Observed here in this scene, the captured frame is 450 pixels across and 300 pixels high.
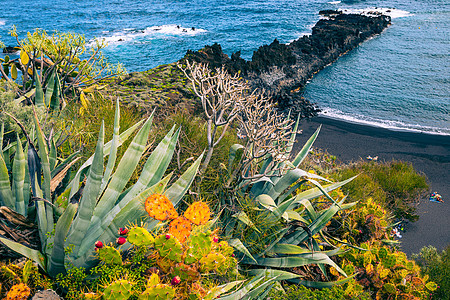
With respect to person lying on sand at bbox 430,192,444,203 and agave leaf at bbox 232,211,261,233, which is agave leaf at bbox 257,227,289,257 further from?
person lying on sand at bbox 430,192,444,203

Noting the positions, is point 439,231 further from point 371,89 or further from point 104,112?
point 371,89

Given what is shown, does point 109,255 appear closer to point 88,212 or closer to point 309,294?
point 88,212

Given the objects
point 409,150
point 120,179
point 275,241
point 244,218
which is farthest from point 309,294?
point 409,150

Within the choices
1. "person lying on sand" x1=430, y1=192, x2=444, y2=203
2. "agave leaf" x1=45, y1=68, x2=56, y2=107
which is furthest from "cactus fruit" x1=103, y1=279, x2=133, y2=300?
"person lying on sand" x1=430, y1=192, x2=444, y2=203

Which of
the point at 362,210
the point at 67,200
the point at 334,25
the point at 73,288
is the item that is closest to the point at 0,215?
the point at 67,200

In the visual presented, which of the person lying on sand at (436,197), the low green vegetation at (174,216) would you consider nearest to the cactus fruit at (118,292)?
the low green vegetation at (174,216)

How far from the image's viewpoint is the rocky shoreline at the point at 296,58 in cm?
1279

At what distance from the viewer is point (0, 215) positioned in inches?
83.8

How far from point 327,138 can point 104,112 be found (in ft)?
30.0

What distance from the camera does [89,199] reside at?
1.99 m

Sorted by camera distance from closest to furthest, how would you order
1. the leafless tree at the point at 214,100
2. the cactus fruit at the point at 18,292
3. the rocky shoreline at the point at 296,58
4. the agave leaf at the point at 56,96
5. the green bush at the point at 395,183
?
the cactus fruit at the point at 18,292
the leafless tree at the point at 214,100
the agave leaf at the point at 56,96
the green bush at the point at 395,183
the rocky shoreline at the point at 296,58

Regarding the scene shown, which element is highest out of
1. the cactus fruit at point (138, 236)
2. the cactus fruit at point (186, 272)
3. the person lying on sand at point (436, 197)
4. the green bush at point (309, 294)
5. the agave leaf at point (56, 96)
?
the agave leaf at point (56, 96)

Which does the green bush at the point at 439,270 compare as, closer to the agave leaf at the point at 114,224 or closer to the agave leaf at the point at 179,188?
the agave leaf at the point at 179,188

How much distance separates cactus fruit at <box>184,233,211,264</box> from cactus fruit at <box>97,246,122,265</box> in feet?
1.39
